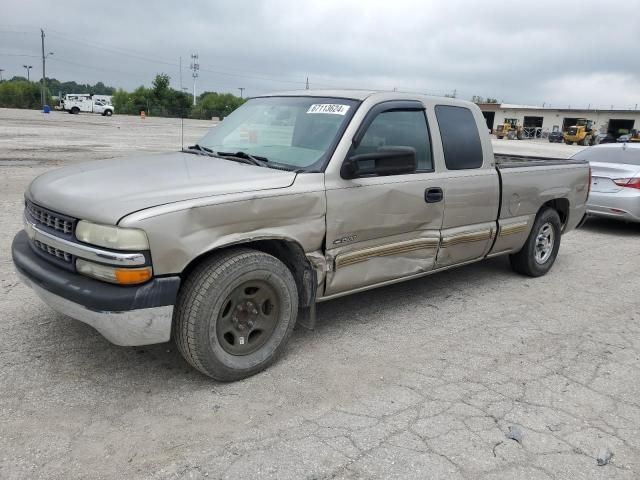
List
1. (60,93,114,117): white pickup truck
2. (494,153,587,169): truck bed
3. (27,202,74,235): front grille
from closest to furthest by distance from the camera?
(27,202,74,235): front grille < (494,153,587,169): truck bed < (60,93,114,117): white pickup truck

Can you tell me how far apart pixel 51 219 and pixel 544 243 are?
5.03 meters

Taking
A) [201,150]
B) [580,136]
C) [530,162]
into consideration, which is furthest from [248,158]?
[580,136]

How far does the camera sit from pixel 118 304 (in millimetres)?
2877

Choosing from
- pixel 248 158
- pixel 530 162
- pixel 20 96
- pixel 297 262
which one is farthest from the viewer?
pixel 20 96

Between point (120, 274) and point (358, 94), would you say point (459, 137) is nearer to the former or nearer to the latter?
point (358, 94)

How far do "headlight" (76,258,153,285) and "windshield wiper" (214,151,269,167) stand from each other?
123cm

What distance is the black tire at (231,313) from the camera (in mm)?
3145

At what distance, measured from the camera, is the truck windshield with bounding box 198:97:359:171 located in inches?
152

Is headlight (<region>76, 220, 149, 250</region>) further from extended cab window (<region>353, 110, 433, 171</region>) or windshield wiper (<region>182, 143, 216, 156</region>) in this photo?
extended cab window (<region>353, 110, 433, 171</region>)

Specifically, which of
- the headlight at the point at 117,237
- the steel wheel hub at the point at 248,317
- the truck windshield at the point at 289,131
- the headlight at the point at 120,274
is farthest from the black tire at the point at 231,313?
the truck windshield at the point at 289,131

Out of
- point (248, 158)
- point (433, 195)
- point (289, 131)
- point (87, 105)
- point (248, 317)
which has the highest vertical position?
point (87, 105)

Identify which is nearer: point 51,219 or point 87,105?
point 51,219

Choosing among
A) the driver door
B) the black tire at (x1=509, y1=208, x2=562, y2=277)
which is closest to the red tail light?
the black tire at (x1=509, y1=208, x2=562, y2=277)

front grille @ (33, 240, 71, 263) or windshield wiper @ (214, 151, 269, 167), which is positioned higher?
windshield wiper @ (214, 151, 269, 167)
